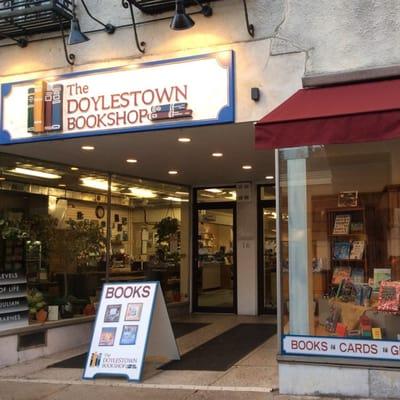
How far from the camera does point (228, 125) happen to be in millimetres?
6957

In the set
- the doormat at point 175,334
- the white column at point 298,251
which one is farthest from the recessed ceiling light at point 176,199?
the white column at point 298,251

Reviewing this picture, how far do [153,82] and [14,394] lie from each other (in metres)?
4.08

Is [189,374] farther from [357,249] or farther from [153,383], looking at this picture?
[357,249]

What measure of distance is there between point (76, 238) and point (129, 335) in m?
3.29

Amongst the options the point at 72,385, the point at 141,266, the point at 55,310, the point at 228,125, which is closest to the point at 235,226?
the point at 141,266

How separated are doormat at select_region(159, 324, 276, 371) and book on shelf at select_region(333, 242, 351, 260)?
1.94 m

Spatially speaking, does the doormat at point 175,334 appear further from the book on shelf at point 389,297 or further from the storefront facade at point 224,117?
the book on shelf at point 389,297

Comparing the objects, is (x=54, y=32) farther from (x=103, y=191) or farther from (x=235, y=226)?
(x=235, y=226)

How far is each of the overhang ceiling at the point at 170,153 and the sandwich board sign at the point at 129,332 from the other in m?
2.01

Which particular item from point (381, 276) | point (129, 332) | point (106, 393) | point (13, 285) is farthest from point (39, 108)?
point (381, 276)

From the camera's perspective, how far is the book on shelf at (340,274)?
7.24 m

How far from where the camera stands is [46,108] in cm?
772

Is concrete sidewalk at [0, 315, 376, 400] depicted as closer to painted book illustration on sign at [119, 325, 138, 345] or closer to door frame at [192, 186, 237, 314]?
painted book illustration on sign at [119, 325, 138, 345]

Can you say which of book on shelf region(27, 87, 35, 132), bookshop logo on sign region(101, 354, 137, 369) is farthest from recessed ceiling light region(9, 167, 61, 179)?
bookshop logo on sign region(101, 354, 137, 369)
